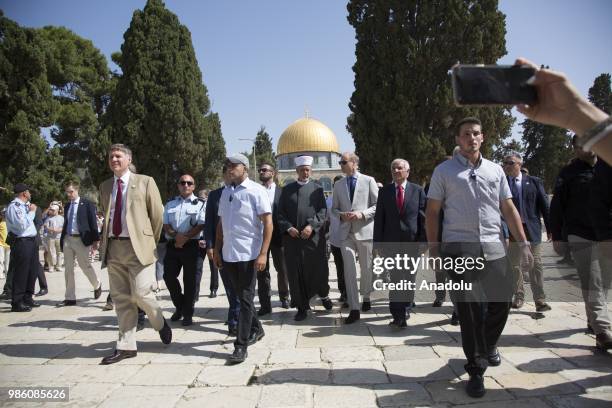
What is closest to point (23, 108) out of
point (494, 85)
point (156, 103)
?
point (156, 103)

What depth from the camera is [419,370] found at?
3.42 meters

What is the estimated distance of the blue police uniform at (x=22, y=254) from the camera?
6.58 m

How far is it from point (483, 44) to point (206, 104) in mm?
19365

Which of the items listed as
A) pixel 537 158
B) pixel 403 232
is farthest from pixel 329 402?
pixel 537 158

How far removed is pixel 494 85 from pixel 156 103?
27.6 m

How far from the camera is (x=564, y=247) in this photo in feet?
14.7

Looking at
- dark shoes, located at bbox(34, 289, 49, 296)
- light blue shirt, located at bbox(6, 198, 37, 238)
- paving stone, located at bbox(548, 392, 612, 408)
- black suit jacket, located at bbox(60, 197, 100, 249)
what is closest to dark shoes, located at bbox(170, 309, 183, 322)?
black suit jacket, located at bbox(60, 197, 100, 249)

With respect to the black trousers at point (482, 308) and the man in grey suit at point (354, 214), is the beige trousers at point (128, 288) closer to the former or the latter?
the man in grey suit at point (354, 214)

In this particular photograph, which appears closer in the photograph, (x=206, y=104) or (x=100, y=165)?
(x=100, y=165)

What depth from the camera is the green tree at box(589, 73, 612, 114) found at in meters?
36.8

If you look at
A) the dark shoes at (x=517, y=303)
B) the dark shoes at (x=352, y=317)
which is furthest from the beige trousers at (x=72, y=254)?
the dark shoes at (x=517, y=303)

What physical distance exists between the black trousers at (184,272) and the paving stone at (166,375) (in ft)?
5.21

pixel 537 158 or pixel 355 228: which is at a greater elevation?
pixel 537 158

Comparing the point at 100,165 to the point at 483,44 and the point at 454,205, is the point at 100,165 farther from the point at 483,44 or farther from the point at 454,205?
the point at 454,205
